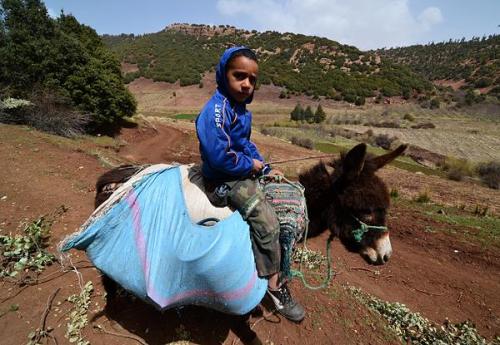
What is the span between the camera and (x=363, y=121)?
36.1 meters

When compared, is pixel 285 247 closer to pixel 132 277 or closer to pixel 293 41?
pixel 132 277

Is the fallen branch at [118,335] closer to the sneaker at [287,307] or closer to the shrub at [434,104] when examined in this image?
the sneaker at [287,307]

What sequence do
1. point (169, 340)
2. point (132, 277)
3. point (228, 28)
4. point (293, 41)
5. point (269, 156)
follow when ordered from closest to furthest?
point (132, 277) → point (169, 340) → point (269, 156) → point (293, 41) → point (228, 28)

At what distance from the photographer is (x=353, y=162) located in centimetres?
266

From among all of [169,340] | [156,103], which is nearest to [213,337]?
[169,340]

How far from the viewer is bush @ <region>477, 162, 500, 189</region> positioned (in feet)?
45.5

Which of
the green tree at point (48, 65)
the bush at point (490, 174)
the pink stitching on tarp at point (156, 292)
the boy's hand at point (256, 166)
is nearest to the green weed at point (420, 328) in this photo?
the pink stitching on tarp at point (156, 292)

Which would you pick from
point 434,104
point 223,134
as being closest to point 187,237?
point 223,134

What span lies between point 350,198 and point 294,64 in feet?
243

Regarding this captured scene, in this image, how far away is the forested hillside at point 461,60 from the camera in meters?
59.9

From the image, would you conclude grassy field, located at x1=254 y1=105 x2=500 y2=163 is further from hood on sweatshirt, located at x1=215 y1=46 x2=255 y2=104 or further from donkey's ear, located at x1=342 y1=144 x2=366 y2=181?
hood on sweatshirt, located at x1=215 y1=46 x2=255 y2=104

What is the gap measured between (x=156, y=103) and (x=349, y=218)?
5408 centimetres

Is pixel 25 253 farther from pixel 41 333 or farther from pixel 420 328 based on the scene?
pixel 420 328

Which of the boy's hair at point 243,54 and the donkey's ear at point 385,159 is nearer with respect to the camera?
the boy's hair at point 243,54
